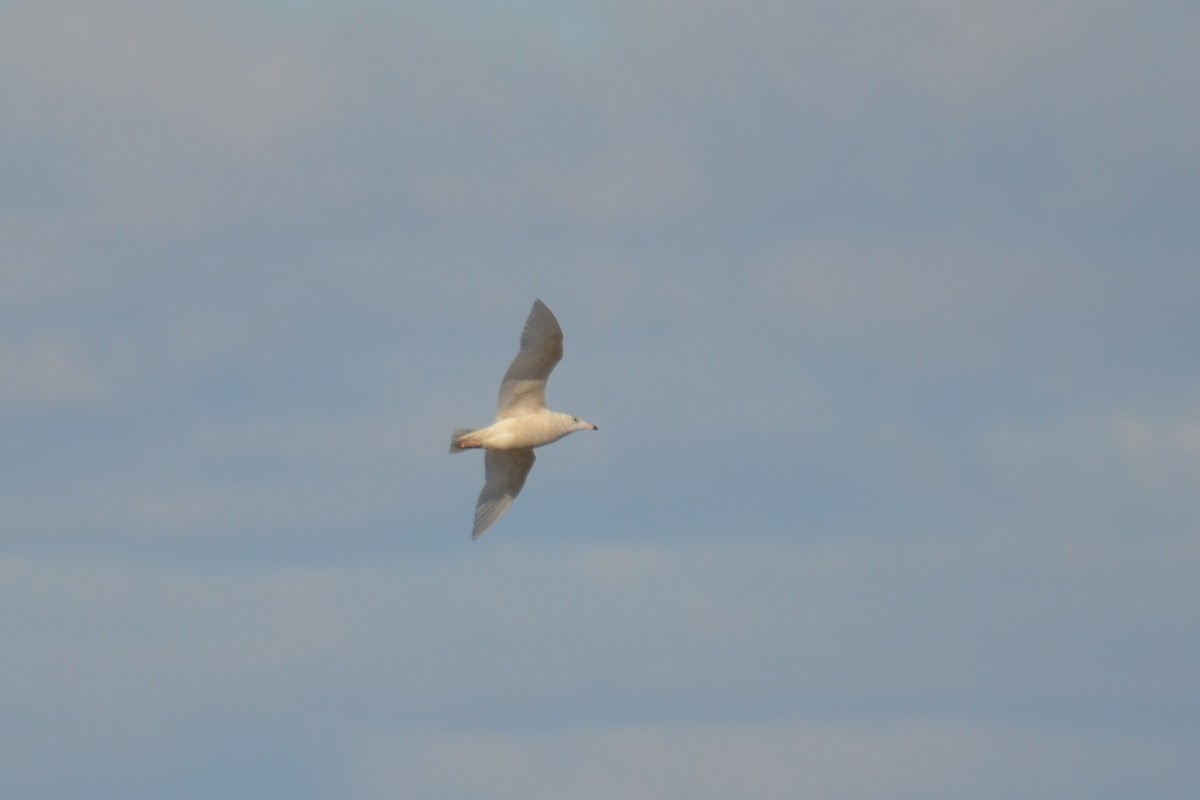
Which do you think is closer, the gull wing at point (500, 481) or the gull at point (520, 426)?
the gull at point (520, 426)

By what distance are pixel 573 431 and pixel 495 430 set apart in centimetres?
214

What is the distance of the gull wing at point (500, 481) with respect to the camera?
5241cm

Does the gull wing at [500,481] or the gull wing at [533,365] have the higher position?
the gull wing at [533,365]

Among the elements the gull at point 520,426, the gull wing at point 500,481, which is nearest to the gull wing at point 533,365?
the gull at point 520,426

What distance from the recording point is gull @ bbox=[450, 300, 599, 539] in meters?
50.9

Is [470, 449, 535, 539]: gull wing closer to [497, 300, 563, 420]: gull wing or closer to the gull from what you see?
the gull

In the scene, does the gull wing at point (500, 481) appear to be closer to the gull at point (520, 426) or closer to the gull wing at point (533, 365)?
the gull at point (520, 426)

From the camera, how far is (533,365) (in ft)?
168

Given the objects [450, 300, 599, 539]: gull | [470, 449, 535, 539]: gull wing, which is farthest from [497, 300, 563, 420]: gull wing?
[470, 449, 535, 539]: gull wing

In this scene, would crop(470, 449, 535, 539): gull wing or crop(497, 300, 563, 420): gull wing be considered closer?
crop(497, 300, 563, 420): gull wing

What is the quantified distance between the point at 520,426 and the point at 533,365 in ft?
4.22

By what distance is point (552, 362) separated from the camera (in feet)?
168

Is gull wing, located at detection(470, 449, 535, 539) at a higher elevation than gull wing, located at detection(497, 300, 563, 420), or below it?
below

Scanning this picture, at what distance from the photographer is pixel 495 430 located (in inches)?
2009
